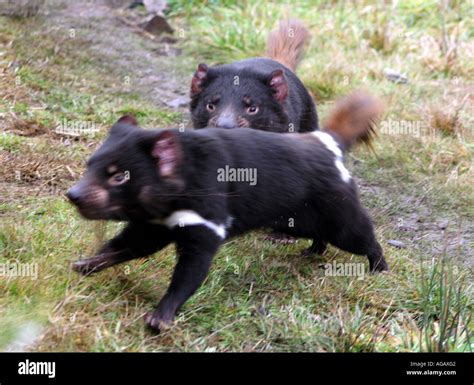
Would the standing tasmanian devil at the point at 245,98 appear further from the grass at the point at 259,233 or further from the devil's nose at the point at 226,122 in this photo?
the grass at the point at 259,233

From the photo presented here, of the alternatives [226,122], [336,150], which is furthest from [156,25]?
[336,150]

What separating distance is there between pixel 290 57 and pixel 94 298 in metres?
3.02

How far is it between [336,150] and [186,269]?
3.55ft

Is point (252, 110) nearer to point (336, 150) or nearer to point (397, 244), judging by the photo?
point (336, 150)

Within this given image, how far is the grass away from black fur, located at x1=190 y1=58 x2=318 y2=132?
0.71m

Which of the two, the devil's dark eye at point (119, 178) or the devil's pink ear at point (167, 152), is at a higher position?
the devil's pink ear at point (167, 152)

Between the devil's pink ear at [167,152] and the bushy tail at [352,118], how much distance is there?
1179 millimetres

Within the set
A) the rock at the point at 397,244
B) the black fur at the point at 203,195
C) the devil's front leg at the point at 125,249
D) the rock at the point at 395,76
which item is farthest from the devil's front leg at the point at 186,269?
the rock at the point at 395,76

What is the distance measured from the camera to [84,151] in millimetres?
4555

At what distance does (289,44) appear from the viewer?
5.35 metres

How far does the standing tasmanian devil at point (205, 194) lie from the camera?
265 cm

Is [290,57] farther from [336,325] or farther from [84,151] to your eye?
[336,325]

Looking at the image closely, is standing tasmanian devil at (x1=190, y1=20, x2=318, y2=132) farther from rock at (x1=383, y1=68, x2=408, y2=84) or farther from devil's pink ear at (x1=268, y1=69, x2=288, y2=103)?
rock at (x1=383, y1=68, x2=408, y2=84)
